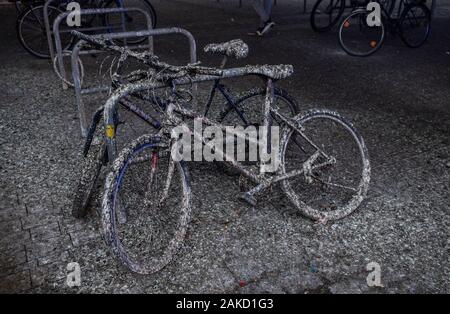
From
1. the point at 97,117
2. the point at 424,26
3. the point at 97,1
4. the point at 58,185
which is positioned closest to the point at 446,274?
the point at 97,117

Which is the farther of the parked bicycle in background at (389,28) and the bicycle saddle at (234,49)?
the parked bicycle in background at (389,28)

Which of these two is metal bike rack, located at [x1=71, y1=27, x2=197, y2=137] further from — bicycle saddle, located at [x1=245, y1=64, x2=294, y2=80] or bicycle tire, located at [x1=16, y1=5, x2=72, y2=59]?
bicycle tire, located at [x1=16, y1=5, x2=72, y2=59]

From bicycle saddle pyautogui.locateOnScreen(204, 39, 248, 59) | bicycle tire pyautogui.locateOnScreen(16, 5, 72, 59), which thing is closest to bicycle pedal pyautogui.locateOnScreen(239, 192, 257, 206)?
bicycle saddle pyautogui.locateOnScreen(204, 39, 248, 59)

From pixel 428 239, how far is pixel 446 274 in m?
0.38

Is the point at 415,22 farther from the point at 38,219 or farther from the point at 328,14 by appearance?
the point at 38,219

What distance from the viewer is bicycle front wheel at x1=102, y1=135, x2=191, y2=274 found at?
2.66 m

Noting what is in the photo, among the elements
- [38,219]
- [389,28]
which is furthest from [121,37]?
[389,28]

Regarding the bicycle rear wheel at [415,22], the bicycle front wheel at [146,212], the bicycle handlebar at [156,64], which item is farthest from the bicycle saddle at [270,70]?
the bicycle rear wheel at [415,22]

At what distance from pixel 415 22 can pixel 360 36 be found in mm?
1124

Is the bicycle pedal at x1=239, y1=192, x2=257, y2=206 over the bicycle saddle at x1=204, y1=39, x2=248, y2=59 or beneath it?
beneath

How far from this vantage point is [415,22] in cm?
862

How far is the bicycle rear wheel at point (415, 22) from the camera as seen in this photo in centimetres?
848

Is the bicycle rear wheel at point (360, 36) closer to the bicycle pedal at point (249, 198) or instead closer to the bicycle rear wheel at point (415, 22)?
the bicycle rear wheel at point (415, 22)
